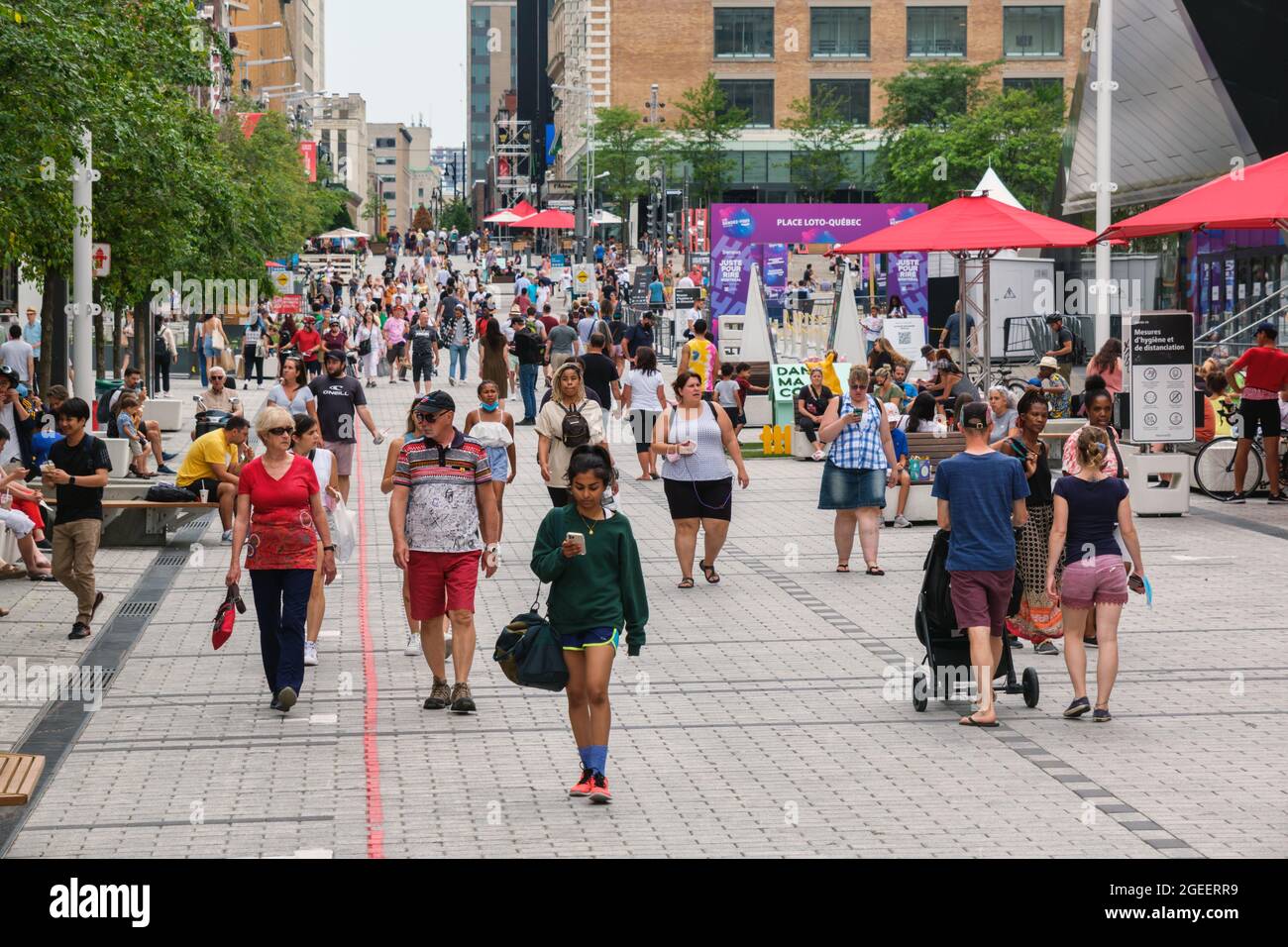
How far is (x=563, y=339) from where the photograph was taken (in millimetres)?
30844

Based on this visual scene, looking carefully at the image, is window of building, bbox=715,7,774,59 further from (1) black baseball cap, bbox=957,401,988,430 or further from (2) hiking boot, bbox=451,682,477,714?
(2) hiking boot, bbox=451,682,477,714

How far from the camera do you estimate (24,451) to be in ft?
61.7

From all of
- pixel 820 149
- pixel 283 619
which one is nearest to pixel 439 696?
pixel 283 619

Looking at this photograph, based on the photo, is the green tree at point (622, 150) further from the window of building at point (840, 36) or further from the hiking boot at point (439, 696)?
the hiking boot at point (439, 696)

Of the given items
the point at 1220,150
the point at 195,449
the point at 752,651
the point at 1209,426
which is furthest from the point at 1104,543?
the point at 1220,150

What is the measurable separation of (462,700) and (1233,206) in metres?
11.1

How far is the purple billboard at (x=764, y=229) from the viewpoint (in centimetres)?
3534

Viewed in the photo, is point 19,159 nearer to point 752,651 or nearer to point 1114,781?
point 752,651

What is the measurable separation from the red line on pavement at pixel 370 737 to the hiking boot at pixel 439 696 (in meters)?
0.31

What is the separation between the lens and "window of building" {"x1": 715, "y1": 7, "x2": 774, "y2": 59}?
330 ft

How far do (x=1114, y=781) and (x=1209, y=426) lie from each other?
44.7 ft

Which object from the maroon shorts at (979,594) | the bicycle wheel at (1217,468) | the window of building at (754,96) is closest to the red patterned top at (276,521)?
the maroon shorts at (979,594)

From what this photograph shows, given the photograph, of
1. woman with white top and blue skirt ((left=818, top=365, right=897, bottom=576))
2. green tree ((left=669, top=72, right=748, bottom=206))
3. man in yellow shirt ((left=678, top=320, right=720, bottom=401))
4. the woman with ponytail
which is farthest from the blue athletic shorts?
green tree ((left=669, top=72, right=748, bottom=206))

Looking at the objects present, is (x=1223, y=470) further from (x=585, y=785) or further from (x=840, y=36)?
(x=840, y=36)
